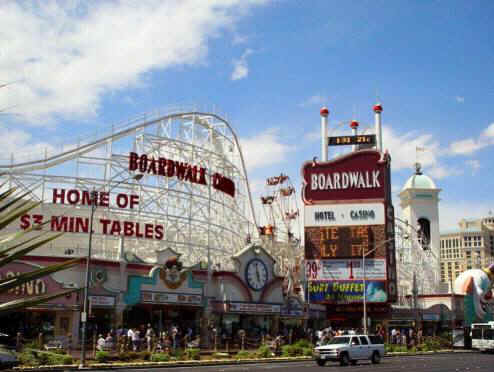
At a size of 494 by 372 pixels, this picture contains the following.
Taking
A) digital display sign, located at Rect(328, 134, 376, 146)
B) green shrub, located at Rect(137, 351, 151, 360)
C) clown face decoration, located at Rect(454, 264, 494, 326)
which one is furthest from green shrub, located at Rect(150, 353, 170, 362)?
clown face decoration, located at Rect(454, 264, 494, 326)

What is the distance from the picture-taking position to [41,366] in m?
28.3

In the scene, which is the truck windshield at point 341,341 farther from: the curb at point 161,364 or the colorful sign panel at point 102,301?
the colorful sign panel at point 102,301

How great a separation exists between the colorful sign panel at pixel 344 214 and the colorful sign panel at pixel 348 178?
910mm

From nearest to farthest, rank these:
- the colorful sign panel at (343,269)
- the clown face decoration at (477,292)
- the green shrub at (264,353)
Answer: the green shrub at (264,353) → the colorful sign panel at (343,269) → the clown face decoration at (477,292)

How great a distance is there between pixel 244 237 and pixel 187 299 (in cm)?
1506

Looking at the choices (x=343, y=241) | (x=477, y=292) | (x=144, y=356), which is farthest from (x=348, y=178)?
(x=144, y=356)

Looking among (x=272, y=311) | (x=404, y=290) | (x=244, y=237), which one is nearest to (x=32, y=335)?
(x=272, y=311)

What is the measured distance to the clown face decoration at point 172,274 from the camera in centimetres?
4694

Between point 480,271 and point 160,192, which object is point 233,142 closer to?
point 160,192

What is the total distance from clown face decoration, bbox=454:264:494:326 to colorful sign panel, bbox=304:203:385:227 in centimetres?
2125

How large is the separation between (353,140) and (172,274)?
1190 inches

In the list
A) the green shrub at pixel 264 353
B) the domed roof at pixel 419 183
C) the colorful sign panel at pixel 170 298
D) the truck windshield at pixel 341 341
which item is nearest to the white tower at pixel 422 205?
the domed roof at pixel 419 183

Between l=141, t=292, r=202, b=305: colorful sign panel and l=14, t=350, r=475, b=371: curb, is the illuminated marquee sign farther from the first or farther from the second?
l=14, t=350, r=475, b=371: curb

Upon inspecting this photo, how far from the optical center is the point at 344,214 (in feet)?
207
